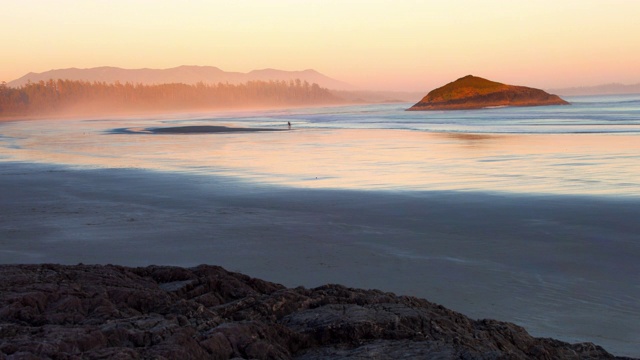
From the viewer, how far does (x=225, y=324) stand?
3.99 metres

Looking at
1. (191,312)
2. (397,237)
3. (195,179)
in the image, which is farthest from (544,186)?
(191,312)

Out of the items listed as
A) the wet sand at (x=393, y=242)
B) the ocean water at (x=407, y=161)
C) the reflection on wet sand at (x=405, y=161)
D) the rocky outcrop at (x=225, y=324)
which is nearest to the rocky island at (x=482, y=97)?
the ocean water at (x=407, y=161)

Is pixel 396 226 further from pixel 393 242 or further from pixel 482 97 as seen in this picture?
pixel 482 97

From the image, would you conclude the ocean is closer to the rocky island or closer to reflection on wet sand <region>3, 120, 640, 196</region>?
reflection on wet sand <region>3, 120, 640, 196</region>

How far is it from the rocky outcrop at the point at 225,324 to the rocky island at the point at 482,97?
101 metres

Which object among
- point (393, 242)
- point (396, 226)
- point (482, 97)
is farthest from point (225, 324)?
point (482, 97)

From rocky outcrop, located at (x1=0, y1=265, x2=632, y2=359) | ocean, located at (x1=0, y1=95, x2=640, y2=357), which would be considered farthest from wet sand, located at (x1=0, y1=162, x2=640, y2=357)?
rocky outcrop, located at (x1=0, y1=265, x2=632, y2=359)

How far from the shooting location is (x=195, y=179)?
16.2m

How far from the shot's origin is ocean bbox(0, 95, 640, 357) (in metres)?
6.59

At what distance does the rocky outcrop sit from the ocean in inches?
51.2

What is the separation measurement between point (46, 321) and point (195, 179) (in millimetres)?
12174

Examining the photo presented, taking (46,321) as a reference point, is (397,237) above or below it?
below

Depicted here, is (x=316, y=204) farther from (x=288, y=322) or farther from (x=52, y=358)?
(x=52, y=358)

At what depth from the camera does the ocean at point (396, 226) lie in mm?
6586
